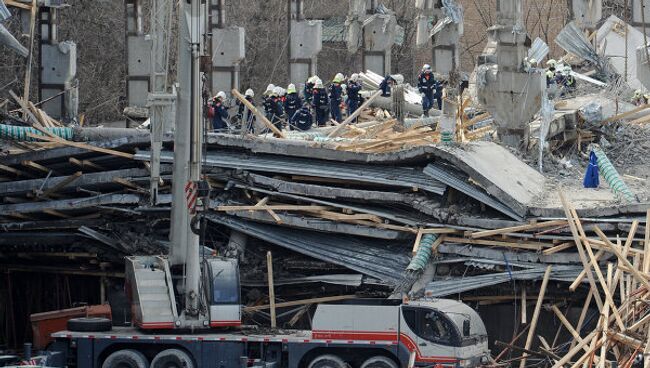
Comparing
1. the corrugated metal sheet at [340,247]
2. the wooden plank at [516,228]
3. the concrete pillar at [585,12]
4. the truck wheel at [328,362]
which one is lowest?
the truck wheel at [328,362]

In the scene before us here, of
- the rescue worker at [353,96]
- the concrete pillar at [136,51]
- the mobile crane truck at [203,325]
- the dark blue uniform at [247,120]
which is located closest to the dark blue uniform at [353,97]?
the rescue worker at [353,96]

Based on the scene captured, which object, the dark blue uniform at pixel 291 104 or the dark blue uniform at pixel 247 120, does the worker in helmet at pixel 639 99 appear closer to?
the dark blue uniform at pixel 291 104

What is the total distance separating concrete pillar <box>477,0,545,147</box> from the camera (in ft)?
117

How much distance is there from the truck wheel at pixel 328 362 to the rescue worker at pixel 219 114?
13620mm

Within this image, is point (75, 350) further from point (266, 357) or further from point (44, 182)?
point (44, 182)

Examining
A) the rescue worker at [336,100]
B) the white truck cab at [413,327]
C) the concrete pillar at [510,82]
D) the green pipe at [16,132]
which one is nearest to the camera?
the white truck cab at [413,327]

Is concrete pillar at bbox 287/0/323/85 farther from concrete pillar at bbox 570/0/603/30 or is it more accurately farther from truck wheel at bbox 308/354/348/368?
truck wheel at bbox 308/354/348/368

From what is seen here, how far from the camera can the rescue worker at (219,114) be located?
39.4 m

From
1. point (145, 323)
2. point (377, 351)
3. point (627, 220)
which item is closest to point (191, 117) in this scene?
point (145, 323)

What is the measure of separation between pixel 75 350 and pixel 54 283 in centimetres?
699

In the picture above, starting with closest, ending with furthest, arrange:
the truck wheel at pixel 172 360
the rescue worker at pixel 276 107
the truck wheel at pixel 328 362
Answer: the truck wheel at pixel 328 362 → the truck wheel at pixel 172 360 → the rescue worker at pixel 276 107

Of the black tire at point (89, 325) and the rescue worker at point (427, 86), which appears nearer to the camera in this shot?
the black tire at point (89, 325)

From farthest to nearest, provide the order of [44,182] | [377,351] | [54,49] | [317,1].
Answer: [317,1], [54,49], [44,182], [377,351]

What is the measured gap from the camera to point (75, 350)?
89.6 ft
